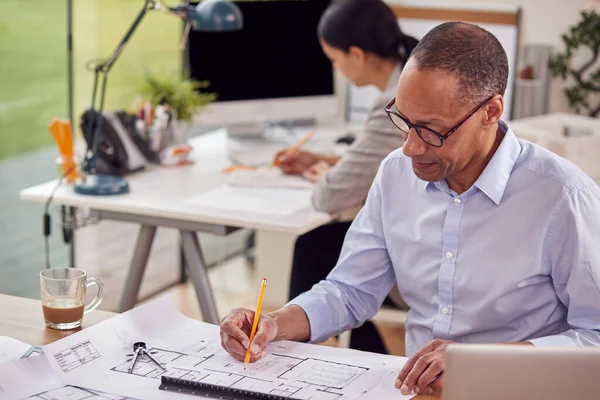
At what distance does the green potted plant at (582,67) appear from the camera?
3.87m

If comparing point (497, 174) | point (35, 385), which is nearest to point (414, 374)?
point (497, 174)

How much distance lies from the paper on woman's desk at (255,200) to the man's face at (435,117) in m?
1.00

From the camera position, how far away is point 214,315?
9.21 ft

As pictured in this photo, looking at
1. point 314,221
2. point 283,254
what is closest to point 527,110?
point 283,254

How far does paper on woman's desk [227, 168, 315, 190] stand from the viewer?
114 inches

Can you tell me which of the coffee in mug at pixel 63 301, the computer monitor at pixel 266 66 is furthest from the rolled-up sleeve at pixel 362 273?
the computer monitor at pixel 266 66

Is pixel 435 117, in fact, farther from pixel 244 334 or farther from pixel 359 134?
pixel 359 134

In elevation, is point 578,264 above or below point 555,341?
above

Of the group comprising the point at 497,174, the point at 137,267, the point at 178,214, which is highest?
the point at 497,174

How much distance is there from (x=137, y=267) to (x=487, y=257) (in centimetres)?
150

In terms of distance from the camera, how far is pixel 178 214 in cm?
262

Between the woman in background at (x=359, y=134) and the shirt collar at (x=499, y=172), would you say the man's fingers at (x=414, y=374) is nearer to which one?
the shirt collar at (x=499, y=172)

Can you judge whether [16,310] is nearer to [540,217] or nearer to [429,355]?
[429,355]

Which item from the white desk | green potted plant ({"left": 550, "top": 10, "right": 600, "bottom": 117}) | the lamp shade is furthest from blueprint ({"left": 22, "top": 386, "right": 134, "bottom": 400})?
green potted plant ({"left": 550, "top": 10, "right": 600, "bottom": 117})
